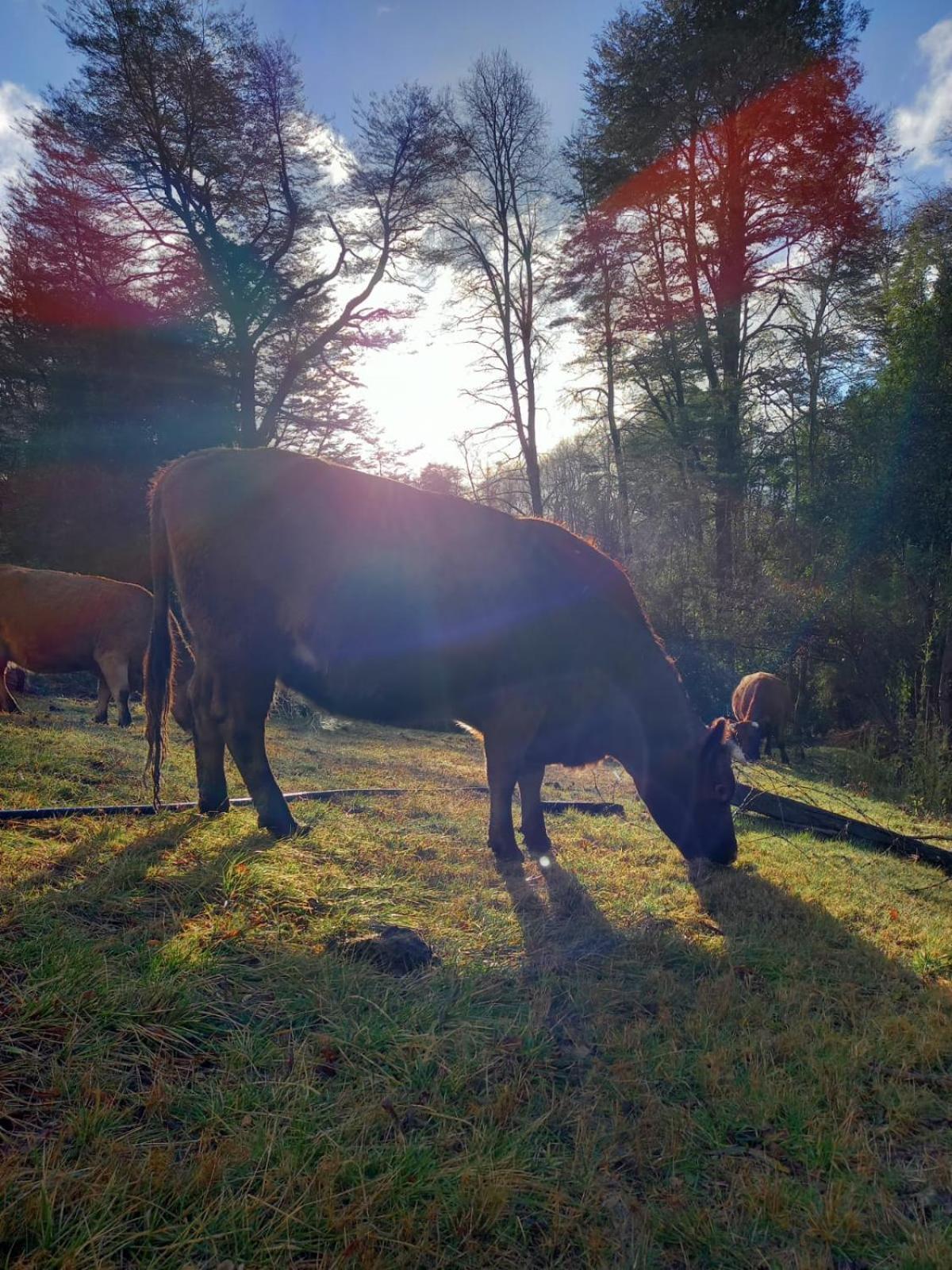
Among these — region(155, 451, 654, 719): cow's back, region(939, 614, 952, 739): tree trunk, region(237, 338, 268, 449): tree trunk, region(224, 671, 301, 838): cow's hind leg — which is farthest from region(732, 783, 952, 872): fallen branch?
region(237, 338, 268, 449): tree trunk

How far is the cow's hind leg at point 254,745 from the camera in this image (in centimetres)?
431

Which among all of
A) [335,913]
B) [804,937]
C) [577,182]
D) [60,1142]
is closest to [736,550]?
[577,182]

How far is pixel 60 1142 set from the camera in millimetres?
1639

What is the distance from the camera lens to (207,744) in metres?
4.56

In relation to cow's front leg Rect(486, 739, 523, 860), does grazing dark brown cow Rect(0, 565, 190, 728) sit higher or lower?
higher

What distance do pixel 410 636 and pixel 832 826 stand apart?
445cm

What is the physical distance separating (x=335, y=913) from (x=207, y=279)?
17.1 metres

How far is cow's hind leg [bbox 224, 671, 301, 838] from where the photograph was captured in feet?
14.1

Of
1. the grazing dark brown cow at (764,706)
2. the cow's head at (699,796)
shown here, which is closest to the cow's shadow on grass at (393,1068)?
the cow's head at (699,796)

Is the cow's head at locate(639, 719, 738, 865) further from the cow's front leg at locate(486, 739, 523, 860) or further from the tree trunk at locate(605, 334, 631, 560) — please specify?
the tree trunk at locate(605, 334, 631, 560)

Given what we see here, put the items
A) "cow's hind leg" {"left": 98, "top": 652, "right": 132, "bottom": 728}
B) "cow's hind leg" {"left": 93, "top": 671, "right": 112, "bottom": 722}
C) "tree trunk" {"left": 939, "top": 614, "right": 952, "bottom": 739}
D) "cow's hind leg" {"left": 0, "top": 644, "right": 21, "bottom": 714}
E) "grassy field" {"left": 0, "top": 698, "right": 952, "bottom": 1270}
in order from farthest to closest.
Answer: "tree trunk" {"left": 939, "top": 614, "right": 952, "bottom": 739}, "cow's hind leg" {"left": 93, "top": 671, "right": 112, "bottom": 722}, "cow's hind leg" {"left": 98, "top": 652, "right": 132, "bottom": 728}, "cow's hind leg" {"left": 0, "top": 644, "right": 21, "bottom": 714}, "grassy field" {"left": 0, "top": 698, "right": 952, "bottom": 1270}

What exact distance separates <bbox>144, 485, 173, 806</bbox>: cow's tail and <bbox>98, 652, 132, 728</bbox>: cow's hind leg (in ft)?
15.9

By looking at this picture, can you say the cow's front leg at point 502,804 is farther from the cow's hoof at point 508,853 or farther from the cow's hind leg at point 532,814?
the cow's hind leg at point 532,814

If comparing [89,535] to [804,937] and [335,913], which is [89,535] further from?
[804,937]
